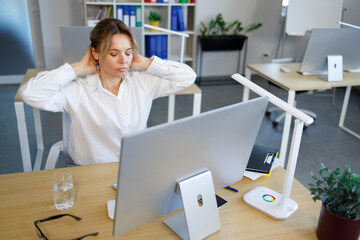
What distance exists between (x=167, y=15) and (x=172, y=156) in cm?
391

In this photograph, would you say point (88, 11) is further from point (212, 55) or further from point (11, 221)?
point (11, 221)

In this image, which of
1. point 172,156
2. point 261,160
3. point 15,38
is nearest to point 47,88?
point 172,156

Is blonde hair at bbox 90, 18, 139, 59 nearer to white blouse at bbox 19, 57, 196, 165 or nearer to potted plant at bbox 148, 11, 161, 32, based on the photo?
white blouse at bbox 19, 57, 196, 165

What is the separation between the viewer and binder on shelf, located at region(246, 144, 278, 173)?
1.41 m

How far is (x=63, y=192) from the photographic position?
1192 millimetres

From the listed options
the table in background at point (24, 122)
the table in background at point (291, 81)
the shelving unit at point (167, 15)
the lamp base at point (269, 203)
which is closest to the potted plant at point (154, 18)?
the shelving unit at point (167, 15)

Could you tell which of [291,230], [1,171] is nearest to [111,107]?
[291,230]

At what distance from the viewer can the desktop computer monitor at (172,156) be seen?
0.80 m

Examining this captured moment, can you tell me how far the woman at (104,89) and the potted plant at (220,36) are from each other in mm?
3179

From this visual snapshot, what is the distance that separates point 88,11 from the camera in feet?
14.2

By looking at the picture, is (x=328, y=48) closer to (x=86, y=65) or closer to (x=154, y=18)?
(x=86, y=65)

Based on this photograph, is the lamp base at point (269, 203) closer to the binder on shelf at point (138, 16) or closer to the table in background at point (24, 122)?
the table in background at point (24, 122)

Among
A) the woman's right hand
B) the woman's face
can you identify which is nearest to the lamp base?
the woman's face

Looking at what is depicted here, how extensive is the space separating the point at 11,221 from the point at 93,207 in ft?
0.83
